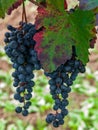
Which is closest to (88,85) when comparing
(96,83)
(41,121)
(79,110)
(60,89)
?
(96,83)

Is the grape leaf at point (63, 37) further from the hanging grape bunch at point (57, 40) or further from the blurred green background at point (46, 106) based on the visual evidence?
the blurred green background at point (46, 106)

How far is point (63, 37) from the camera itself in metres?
0.66

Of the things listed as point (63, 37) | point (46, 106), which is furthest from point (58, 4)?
point (46, 106)

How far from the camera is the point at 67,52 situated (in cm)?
66

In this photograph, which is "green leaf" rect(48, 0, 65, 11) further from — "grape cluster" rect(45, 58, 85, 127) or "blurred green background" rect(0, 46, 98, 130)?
"blurred green background" rect(0, 46, 98, 130)

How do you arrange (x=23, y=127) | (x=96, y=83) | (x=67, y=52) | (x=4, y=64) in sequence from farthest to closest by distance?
1. (x=4, y=64)
2. (x=96, y=83)
3. (x=23, y=127)
4. (x=67, y=52)

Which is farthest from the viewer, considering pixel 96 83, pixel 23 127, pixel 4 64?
pixel 4 64

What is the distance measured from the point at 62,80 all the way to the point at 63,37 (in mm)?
107

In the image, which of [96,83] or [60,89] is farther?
[96,83]

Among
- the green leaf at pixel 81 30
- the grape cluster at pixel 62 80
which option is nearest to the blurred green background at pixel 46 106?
the grape cluster at pixel 62 80

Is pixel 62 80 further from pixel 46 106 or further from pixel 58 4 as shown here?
pixel 46 106

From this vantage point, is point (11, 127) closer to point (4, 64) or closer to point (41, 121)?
point (41, 121)

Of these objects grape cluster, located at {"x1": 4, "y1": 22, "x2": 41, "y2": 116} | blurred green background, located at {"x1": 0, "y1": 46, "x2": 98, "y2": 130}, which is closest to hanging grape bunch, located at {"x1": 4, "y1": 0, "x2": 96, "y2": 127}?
grape cluster, located at {"x1": 4, "y1": 22, "x2": 41, "y2": 116}

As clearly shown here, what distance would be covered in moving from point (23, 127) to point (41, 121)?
5.0 inches
